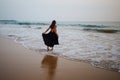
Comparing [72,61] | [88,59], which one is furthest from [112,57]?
[72,61]

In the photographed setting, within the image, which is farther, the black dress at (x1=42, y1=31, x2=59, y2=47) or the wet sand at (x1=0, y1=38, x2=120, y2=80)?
the black dress at (x1=42, y1=31, x2=59, y2=47)

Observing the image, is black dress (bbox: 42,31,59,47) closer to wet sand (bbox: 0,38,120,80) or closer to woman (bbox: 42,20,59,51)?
woman (bbox: 42,20,59,51)

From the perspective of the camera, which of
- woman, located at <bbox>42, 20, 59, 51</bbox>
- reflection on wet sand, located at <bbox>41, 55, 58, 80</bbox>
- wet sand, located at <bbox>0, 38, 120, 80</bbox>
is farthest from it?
woman, located at <bbox>42, 20, 59, 51</bbox>

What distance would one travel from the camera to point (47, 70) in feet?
10.6

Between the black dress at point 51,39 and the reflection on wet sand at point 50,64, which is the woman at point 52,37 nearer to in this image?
the black dress at point 51,39

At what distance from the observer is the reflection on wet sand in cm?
304

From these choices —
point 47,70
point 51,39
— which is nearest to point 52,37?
point 51,39

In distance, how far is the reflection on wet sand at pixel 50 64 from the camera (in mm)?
3041

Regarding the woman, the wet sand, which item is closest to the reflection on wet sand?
the wet sand

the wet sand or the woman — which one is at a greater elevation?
the woman

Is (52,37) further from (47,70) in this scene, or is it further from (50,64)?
(47,70)

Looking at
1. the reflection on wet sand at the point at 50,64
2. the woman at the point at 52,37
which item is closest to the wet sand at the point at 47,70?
the reflection on wet sand at the point at 50,64

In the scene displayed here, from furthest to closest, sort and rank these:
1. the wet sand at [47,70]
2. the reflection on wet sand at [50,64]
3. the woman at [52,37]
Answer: the woman at [52,37] < the reflection on wet sand at [50,64] < the wet sand at [47,70]

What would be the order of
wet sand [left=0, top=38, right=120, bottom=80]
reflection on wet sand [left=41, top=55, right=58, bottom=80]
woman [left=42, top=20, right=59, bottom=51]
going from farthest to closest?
woman [left=42, top=20, right=59, bottom=51]
reflection on wet sand [left=41, top=55, right=58, bottom=80]
wet sand [left=0, top=38, right=120, bottom=80]
